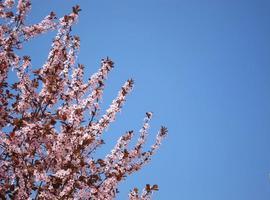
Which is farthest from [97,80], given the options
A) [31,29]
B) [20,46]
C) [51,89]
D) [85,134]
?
[31,29]

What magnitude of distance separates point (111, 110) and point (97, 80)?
0.79 m

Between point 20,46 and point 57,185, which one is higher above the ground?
point 20,46

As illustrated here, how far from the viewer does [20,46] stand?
351 inches

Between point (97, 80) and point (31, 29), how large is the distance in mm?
3098

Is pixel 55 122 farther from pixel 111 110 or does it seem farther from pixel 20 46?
pixel 20 46

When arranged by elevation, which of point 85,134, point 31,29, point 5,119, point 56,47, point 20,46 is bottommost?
point 85,134

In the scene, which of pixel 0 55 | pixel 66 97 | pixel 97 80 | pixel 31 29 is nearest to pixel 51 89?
pixel 66 97

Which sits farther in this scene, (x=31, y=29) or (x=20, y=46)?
(x=31, y=29)

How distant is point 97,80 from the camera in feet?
26.7

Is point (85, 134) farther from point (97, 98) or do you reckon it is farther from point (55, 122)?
point (97, 98)

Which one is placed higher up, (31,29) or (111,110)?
(31,29)

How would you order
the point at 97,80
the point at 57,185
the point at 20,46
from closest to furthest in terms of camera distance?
the point at 57,185, the point at 97,80, the point at 20,46

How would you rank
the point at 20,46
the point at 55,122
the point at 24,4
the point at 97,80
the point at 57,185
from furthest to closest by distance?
the point at 24,4
the point at 20,46
the point at 97,80
the point at 55,122
the point at 57,185

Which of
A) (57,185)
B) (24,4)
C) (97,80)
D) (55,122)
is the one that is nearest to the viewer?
(57,185)
